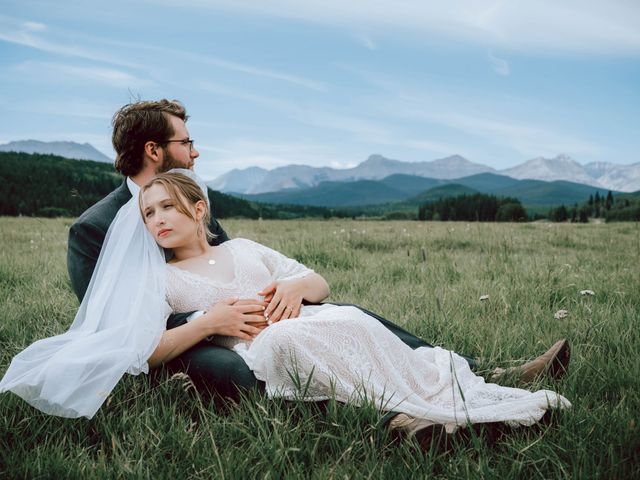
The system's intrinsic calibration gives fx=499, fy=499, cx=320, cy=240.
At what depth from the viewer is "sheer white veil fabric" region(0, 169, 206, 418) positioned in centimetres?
292

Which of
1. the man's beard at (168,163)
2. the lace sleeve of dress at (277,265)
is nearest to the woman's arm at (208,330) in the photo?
the lace sleeve of dress at (277,265)

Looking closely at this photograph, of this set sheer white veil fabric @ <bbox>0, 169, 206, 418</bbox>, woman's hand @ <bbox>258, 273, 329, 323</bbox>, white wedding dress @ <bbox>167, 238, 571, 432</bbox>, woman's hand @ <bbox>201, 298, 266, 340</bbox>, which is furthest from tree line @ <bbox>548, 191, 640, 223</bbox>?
sheer white veil fabric @ <bbox>0, 169, 206, 418</bbox>

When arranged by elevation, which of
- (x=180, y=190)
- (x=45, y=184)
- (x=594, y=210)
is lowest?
(x=180, y=190)

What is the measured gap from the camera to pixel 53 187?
114 meters

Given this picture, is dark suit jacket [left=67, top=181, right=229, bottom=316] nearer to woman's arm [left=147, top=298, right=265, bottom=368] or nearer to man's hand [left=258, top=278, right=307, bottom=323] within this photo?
woman's arm [left=147, top=298, right=265, bottom=368]

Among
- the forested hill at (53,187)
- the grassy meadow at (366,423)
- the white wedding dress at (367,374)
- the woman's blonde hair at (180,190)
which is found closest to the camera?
the grassy meadow at (366,423)

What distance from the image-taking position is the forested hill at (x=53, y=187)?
92688 mm

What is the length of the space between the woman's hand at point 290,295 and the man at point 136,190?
418mm

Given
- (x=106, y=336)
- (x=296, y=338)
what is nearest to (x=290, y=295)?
(x=296, y=338)

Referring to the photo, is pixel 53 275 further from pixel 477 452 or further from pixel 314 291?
pixel 477 452

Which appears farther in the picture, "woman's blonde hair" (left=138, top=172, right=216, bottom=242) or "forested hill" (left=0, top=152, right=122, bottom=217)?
"forested hill" (left=0, top=152, right=122, bottom=217)

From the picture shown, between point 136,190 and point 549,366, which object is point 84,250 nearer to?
point 136,190

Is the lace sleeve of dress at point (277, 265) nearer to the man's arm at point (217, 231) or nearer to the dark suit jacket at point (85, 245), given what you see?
the man's arm at point (217, 231)

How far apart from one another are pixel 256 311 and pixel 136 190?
1.60m
